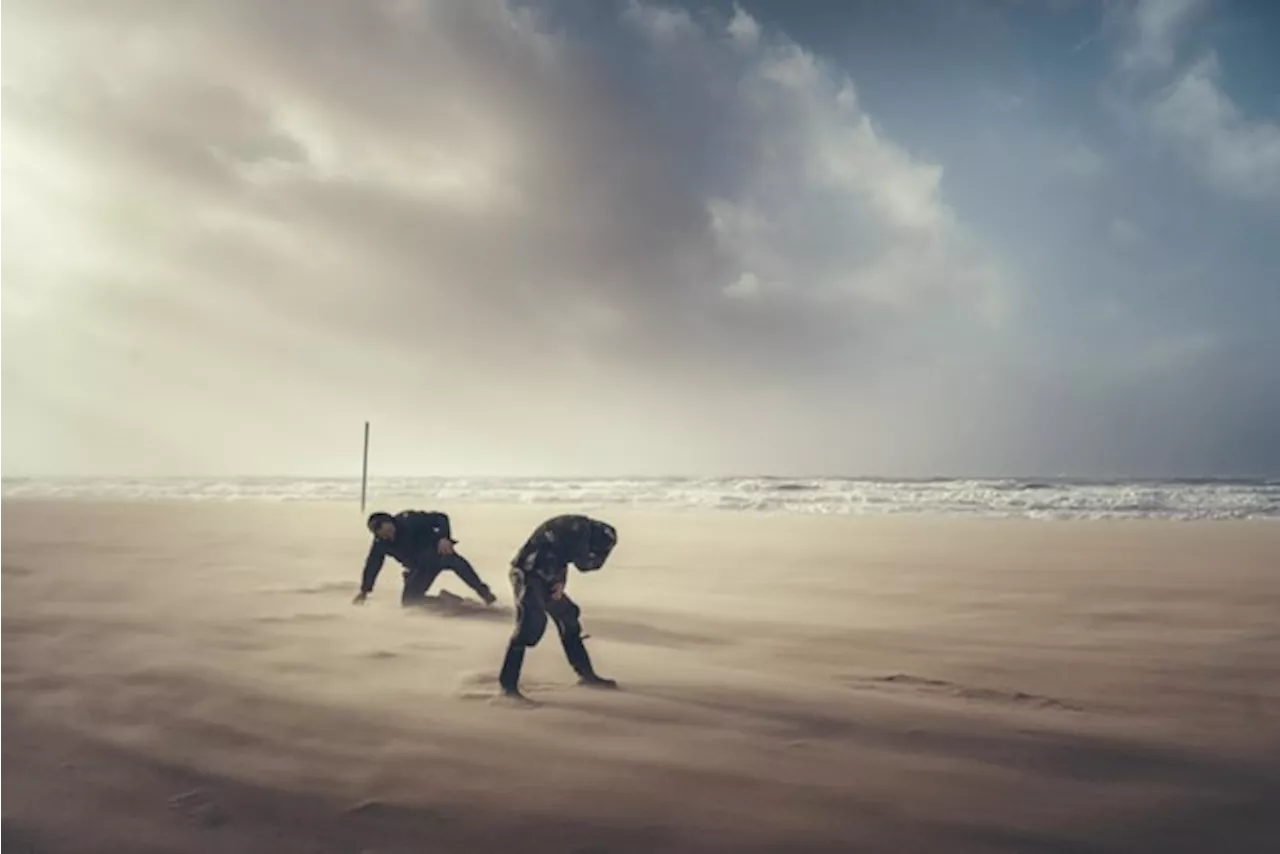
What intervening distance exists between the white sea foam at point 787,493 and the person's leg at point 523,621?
63.9 ft

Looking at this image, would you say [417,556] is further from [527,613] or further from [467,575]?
[527,613]

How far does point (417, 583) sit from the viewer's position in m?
8.74

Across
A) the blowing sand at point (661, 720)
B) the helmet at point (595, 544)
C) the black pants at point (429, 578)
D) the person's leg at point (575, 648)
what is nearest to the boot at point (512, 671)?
the blowing sand at point (661, 720)

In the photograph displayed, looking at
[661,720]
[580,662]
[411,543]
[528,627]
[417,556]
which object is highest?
[411,543]

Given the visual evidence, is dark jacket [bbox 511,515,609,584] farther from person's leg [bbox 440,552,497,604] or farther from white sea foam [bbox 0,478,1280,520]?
white sea foam [bbox 0,478,1280,520]

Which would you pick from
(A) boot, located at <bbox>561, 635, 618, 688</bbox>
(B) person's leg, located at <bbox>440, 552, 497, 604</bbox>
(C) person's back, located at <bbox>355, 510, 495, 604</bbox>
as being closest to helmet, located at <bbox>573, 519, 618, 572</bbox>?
(A) boot, located at <bbox>561, 635, 618, 688</bbox>

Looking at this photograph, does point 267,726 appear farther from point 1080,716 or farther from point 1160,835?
point 1080,716

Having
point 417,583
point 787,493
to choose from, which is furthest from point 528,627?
point 787,493

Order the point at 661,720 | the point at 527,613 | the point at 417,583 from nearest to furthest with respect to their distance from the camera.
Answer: the point at 661,720 → the point at 527,613 → the point at 417,583

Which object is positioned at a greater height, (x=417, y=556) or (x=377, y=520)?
(x=377, y=520)

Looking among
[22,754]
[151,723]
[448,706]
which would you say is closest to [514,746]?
[448,706]

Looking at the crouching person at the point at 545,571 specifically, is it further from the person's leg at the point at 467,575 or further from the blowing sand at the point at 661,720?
the person's leg at the point at 467,575

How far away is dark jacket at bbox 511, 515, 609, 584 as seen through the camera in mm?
5039

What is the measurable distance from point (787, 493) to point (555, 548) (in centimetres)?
2774
